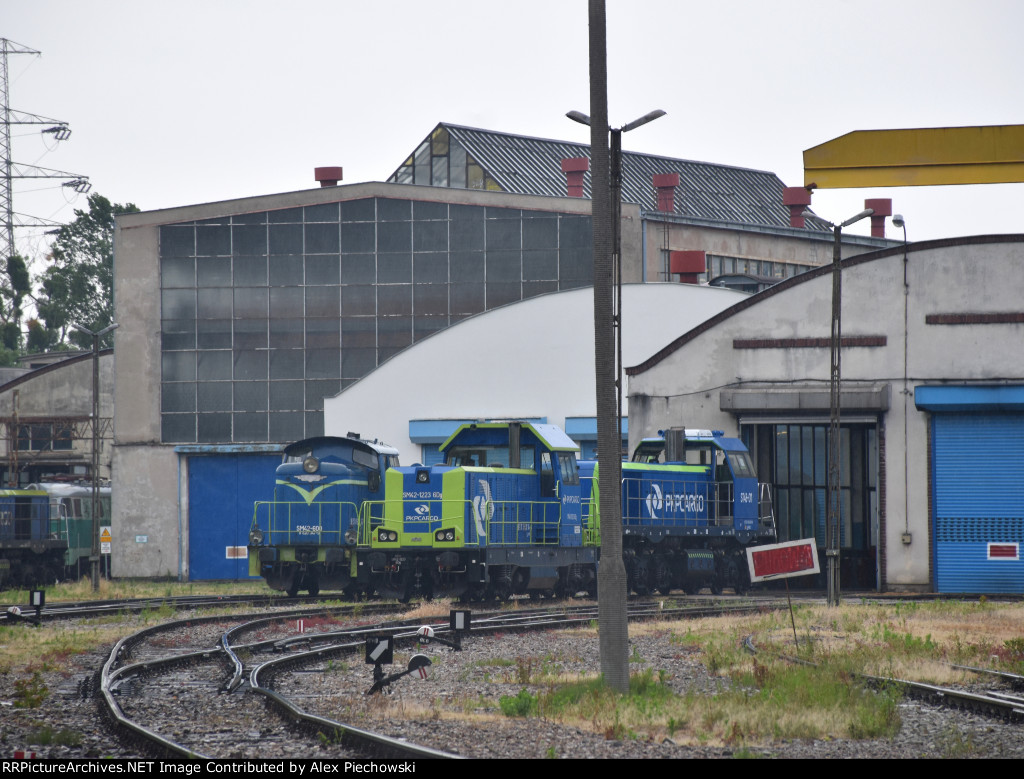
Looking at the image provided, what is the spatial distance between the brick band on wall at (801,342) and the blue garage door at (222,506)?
64.7ft

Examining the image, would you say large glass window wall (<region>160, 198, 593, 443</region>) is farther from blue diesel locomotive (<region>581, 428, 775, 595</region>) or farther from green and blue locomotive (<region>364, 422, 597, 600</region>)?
green and blue locomotive (<region>364, 422, 597, 600</region>)

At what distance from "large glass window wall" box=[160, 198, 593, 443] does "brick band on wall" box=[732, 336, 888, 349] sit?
13.5 metres

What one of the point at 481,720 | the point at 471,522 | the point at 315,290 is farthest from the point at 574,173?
the point at 481,720

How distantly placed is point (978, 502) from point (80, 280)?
76.7 meters

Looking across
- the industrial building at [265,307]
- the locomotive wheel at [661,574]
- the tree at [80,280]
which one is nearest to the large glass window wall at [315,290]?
the industrial building at [265,307]

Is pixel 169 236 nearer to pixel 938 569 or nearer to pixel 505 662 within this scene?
pixel 938 569

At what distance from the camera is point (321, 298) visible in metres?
47.4

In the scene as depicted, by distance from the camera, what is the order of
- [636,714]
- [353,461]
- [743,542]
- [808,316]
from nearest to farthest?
[636,714], [353,461], [743,542], [808,316]

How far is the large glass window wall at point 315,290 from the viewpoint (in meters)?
46.7

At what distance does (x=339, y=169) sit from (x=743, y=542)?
26.0 metres

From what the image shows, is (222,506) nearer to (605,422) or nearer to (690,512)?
(690,512)

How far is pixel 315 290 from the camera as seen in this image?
47438 mm

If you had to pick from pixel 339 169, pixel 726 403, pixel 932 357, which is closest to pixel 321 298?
pixel 339 169

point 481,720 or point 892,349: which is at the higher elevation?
point 892,349
